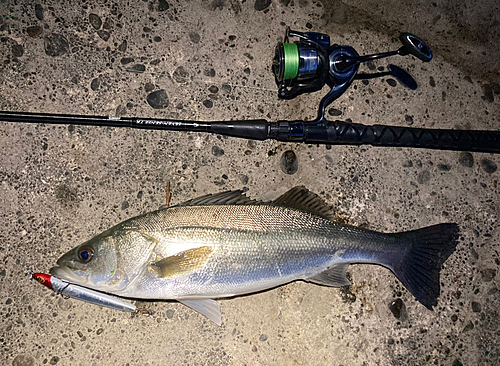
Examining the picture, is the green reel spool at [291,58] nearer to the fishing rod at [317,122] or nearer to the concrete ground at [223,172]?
the fishing rod at [317,122]

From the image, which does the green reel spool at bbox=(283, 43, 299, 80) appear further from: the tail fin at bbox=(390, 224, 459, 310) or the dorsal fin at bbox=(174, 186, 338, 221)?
the tail fin at bbox=(390, 224, 459, 310)

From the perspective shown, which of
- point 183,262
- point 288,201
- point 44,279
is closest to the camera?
point 183,262

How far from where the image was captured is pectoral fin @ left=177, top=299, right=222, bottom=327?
2.55m

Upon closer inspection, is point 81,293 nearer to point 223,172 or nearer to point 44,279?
point 44,279

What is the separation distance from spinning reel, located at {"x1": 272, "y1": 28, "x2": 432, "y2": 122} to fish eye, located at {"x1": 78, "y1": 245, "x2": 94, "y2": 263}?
6.07ft

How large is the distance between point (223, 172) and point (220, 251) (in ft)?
2.54

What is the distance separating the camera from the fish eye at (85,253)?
91.6 inches

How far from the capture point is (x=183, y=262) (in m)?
2.32

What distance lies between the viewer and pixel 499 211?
316cm

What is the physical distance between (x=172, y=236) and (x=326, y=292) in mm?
1386

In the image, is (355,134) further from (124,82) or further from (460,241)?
(124,82)

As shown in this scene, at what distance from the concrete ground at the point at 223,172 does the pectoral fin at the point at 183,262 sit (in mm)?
577

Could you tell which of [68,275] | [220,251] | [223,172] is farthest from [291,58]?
[68,275]

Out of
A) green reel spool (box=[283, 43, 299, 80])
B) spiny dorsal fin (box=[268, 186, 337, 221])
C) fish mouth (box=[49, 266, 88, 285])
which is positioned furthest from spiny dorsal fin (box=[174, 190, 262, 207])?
green reel spool (box=[283, 43, 299, 80])
